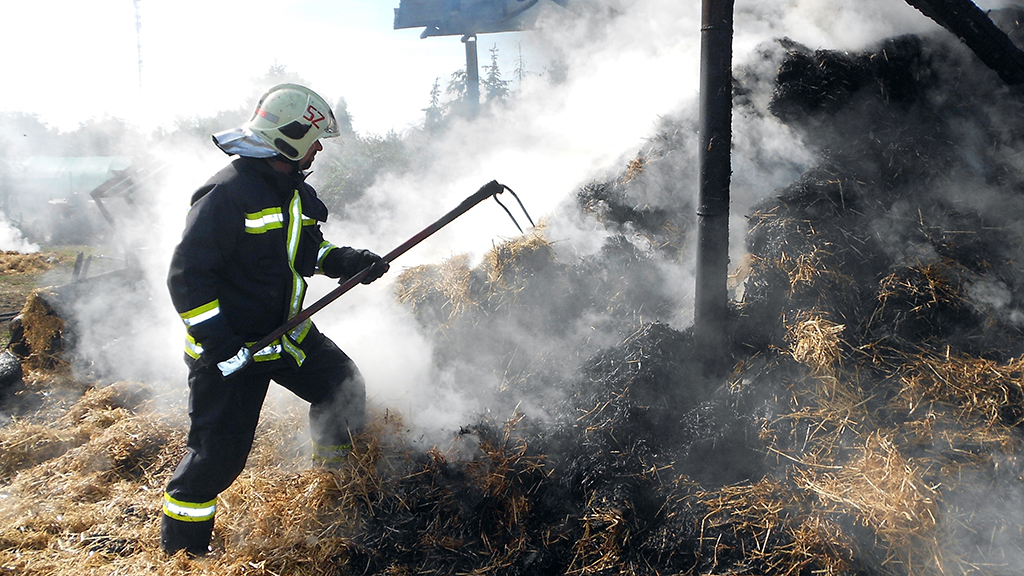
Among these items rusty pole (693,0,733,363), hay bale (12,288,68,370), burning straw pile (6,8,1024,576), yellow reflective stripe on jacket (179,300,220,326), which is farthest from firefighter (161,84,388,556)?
hay bale (12,288,68,370)

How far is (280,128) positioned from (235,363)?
1.38 metres

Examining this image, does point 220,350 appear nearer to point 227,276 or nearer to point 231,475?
point 227,276

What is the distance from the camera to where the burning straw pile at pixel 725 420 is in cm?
292

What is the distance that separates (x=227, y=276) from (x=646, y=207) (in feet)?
12.0

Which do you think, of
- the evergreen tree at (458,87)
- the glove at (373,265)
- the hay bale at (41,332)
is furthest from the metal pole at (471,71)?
the glove at (373,265)

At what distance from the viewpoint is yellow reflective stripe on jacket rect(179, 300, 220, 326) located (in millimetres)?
2830

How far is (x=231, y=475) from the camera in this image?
123 inches

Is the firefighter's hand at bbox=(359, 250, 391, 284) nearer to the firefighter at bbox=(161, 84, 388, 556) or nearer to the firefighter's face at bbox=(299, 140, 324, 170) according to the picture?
the firefighter at bbox=(161, 84, 388, 556)

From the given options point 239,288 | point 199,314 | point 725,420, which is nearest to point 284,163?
point 239,288

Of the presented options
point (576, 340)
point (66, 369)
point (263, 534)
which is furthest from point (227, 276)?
point (66, 369)

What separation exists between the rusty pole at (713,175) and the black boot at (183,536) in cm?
330

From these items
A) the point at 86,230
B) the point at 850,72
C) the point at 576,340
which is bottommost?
the point at 86,230

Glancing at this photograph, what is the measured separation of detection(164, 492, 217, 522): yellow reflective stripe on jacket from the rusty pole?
3240mm

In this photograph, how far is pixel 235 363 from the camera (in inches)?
116
